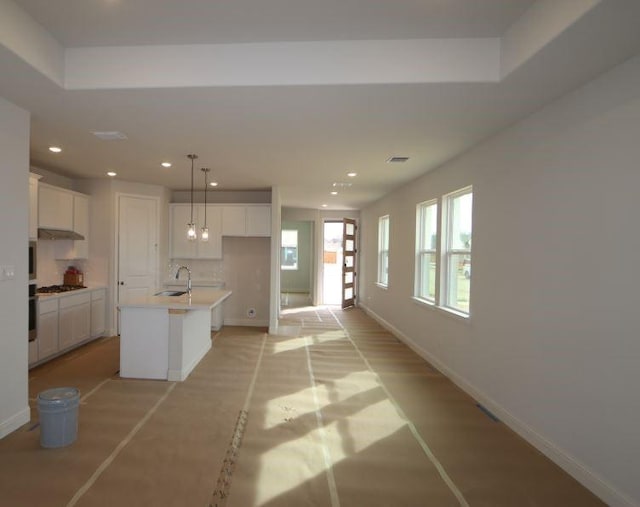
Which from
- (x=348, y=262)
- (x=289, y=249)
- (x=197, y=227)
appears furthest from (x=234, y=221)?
(x=289, y=249)

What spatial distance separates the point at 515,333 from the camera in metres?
2.88

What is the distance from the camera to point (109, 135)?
336 centimetres

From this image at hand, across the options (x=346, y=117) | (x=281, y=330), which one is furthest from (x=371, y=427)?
(x=281, y=330)

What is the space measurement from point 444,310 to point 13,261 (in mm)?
4173

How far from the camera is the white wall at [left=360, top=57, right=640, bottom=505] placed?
1978 millimetres

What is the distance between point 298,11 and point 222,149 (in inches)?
80.5

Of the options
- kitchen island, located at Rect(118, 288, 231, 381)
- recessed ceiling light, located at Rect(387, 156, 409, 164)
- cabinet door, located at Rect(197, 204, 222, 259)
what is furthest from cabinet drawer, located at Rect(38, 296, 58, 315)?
recessed ceiling light, located at Rect(387, 156, 409, 164)

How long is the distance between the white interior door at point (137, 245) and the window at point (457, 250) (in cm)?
468

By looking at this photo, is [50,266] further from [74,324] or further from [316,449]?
[316,449]

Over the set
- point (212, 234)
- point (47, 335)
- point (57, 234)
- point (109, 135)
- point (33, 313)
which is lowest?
point (47, 335)

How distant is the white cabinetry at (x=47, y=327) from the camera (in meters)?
4.10

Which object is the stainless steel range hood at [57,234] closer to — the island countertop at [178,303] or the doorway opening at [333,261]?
the island countertop at [178,303]

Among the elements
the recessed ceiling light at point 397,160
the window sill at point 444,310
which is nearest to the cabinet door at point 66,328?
the recessed ceiling light at point 397,160

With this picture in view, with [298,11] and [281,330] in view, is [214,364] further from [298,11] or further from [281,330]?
[298,11]
